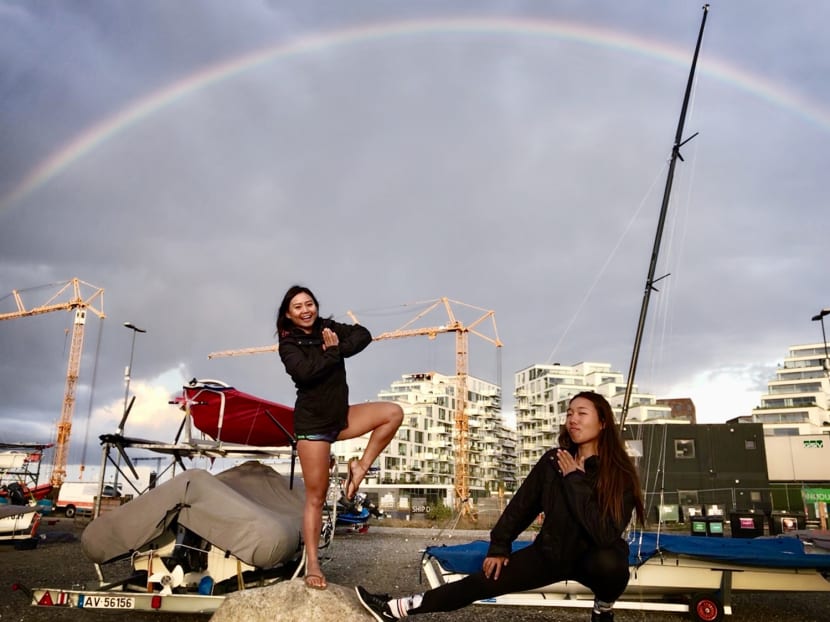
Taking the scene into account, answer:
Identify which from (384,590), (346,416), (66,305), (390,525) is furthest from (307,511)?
(66,305)

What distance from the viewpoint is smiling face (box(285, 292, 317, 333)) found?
5438 mm

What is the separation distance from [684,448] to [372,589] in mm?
53742

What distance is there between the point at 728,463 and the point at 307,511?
6119 centimetres

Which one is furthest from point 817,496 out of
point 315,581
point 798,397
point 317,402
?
point 798,397

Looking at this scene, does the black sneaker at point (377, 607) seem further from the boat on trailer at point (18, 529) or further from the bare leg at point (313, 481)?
the boat on trailer at point (18, 529)

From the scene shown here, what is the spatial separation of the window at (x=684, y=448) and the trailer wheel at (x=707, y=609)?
5416 cm

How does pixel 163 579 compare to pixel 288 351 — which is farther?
pixel 163 579

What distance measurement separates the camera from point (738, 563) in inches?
316

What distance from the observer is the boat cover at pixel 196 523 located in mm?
6410

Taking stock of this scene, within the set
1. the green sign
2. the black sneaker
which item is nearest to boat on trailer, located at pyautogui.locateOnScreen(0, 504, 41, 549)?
the black sneaker

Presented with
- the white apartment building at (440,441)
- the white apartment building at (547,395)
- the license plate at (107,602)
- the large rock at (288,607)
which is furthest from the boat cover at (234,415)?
the white apartment building at (547,395)

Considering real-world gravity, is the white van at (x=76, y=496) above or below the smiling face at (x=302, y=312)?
below

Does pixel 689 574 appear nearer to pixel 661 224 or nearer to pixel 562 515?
pixel 562 515

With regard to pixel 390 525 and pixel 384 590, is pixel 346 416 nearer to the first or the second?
pixel 384 590
